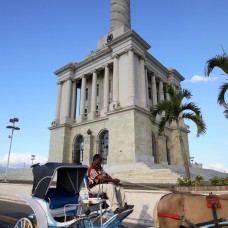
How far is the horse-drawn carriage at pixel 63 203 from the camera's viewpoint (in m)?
4.91

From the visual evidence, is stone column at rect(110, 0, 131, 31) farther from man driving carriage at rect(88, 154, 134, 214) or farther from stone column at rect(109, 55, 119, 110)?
man driving carriage at rect(88, 154, 134, 214)

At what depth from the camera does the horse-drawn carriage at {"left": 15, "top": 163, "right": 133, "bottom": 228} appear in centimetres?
491

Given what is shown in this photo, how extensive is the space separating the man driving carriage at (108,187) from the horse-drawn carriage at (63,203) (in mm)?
174

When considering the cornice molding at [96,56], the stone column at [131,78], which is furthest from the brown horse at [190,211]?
the cornice molding at [96,56]

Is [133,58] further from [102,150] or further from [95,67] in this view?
[102,150]

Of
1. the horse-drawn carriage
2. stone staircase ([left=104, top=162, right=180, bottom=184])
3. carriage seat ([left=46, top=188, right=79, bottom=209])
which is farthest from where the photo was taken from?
stone staircase ([left=104, top=162, right=180, bottom=184])

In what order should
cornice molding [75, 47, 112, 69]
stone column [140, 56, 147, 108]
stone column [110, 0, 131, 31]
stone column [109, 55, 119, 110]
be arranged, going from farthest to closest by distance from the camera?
stone column [110, 0, 131, 31]
cornice molding [75, 47, 112, 69]
stone column [140, 56, 147, 108]
stone column [109, 55, 119, 110]

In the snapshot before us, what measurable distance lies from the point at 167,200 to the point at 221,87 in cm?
879

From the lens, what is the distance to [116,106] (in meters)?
29.5

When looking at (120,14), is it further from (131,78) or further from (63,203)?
(63,203)

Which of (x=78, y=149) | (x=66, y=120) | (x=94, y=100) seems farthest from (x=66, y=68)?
(x=78, y=149)

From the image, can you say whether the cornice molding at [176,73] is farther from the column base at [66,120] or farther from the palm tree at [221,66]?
the palm tree at [221,66]

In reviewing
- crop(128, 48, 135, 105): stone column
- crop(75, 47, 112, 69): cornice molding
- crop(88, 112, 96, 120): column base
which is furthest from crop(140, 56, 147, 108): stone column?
crop(88, 112, 96, 120): column base

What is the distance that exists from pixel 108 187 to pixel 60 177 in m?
1.99
